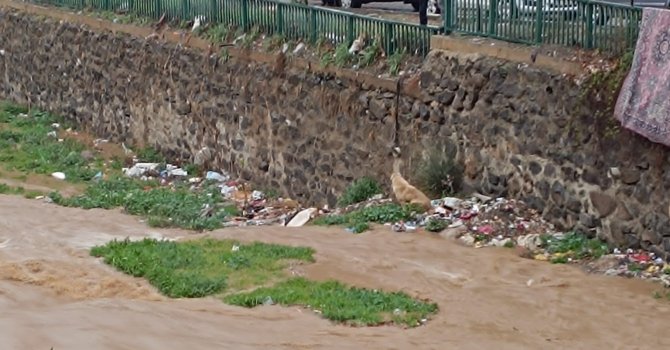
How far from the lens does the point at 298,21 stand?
16547 millimetres

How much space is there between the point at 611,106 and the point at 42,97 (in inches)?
638

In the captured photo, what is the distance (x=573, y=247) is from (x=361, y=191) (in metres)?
3.68

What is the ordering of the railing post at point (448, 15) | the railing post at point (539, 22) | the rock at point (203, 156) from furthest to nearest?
the rock at point (203, 156) → the railing post at point (448, 15) → the railing post at point (539, 22)

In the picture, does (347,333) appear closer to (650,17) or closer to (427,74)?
(650,17)

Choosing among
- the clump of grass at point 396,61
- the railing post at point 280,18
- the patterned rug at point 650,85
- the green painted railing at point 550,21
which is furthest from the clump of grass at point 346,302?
the railing post at point 280,18

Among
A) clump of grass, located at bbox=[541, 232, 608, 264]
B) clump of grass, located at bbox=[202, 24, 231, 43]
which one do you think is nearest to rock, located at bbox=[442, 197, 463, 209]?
clump of grass, located at bbox=[541, 232, 608, 264]

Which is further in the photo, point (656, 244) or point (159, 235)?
point (159, 235)

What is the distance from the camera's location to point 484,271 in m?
11.2

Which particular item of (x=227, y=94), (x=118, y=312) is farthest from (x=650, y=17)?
(x=227, y=94)

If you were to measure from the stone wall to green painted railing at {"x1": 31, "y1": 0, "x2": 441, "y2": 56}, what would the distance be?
507 mm

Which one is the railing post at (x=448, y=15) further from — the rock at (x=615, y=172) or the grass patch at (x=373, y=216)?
the rock at (x=615, y=172)

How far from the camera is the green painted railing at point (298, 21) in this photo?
1459 cm

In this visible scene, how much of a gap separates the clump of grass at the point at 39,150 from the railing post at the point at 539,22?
8670 millimetres

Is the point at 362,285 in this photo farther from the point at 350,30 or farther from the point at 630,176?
the point at 350,30
